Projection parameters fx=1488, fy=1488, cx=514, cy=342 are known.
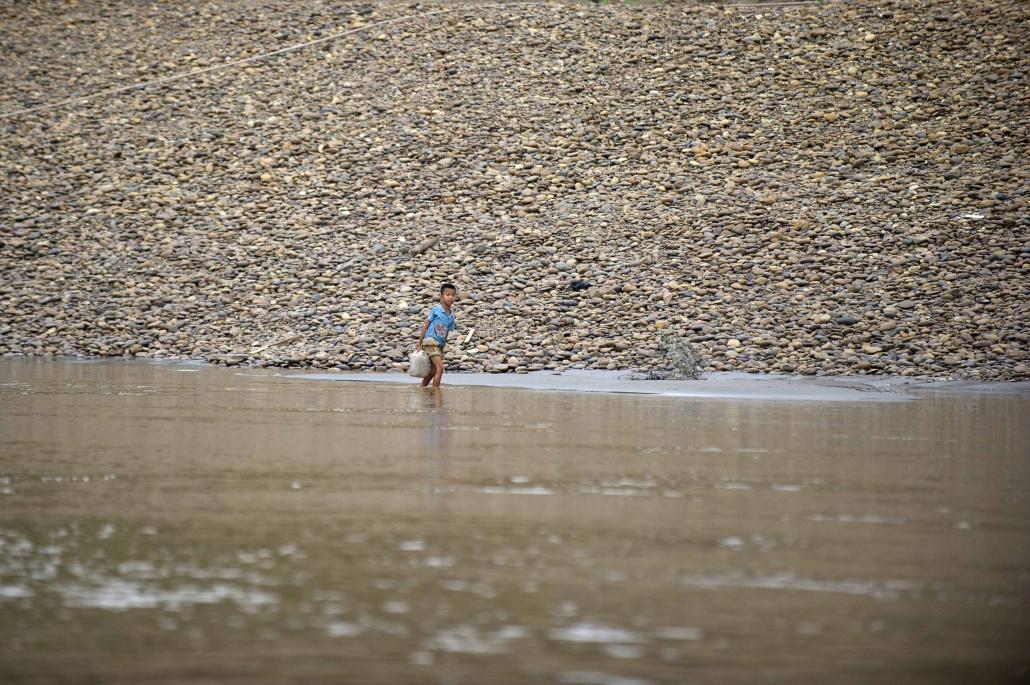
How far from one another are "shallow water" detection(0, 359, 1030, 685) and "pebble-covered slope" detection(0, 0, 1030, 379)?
1108cm

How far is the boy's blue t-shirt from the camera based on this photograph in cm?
1881

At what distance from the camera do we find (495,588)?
18.5 feet

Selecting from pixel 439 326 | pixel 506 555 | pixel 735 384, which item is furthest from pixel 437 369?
pixel 506 555

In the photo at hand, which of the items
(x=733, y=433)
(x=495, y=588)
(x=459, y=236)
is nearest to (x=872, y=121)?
(x=459, y=236)

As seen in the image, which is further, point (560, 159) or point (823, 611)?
point (560, 159)

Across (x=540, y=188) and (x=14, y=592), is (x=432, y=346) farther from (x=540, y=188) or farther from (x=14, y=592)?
(x=14, y=592)

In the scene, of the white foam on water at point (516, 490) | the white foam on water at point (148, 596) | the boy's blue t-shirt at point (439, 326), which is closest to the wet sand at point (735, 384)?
the boy's blue t-shirt at point (439, 326)

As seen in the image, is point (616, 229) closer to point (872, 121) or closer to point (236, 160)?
point (872, 121)

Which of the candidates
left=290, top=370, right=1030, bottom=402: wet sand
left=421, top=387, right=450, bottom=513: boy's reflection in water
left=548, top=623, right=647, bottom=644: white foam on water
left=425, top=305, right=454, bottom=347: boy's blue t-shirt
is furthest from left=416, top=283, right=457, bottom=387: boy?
left=548, top=623, right=647, bottom=644: white foam on water

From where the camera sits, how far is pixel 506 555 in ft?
20.8

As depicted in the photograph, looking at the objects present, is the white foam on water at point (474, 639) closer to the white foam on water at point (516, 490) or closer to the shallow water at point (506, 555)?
the shallow water at point (506, 555)

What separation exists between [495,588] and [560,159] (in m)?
24.6

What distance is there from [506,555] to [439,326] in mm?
12665

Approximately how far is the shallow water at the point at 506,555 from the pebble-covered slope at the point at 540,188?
1108 cm
